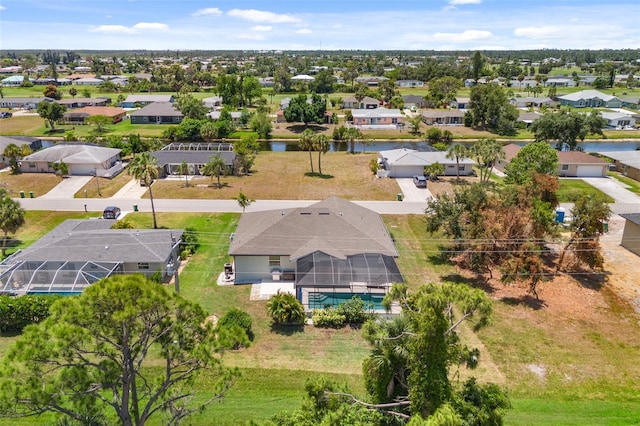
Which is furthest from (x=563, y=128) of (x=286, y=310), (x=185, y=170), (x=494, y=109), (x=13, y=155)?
(x=13, y=155)

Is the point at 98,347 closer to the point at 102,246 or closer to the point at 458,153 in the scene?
the point at 102,246

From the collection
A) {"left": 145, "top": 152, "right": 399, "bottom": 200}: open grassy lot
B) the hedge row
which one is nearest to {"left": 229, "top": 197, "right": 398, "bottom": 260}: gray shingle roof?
the hedge row

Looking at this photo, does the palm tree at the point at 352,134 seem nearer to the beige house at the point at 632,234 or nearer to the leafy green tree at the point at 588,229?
the beige house at the point at 632,234

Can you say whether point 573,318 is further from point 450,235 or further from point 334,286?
point 334,286

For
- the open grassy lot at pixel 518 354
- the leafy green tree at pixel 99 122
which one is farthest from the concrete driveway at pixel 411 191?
the leafy green tree at pixel 99 122

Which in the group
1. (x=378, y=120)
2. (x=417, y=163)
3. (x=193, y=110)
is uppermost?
(x=193, y=110)

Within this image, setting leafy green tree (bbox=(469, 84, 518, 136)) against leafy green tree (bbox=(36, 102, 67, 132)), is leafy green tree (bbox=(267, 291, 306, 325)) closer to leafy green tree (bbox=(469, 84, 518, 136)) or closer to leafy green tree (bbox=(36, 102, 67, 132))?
leafy green tree (bbox=(469, 84, 518, 136))

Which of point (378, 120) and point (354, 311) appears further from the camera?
point (378, 120)
